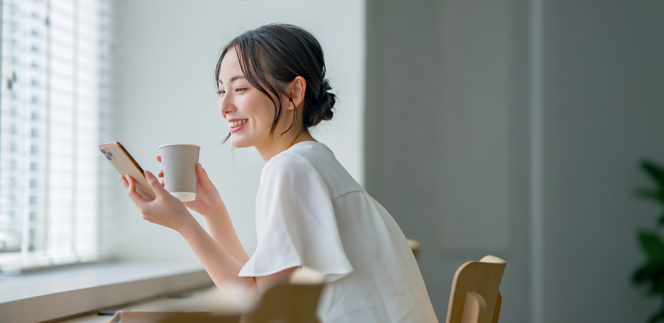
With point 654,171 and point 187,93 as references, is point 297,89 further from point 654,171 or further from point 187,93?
point 654,171

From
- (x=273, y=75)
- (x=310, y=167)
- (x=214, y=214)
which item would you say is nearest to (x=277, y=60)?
(x=273, y=75)

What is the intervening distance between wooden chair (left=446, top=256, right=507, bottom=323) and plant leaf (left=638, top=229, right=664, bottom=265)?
169 cm

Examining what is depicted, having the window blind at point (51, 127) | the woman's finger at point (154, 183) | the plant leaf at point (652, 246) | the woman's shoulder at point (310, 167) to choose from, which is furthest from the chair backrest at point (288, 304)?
Result: the plant leaf at point (652, 246)

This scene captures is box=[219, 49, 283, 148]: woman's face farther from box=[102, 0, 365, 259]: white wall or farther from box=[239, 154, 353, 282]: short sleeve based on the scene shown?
box=[102, 0, 365, 259]: white wall

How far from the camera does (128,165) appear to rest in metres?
0.81

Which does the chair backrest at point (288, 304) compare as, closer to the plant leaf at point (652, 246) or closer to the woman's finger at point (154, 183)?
the woman's finger at point (154, 183)

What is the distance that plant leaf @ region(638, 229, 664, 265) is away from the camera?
2.06 metres

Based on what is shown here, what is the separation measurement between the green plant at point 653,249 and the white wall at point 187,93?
1387 mm

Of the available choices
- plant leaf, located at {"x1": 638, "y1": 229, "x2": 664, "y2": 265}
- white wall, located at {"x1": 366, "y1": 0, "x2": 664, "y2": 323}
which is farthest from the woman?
plant leaf, located at {"x1": 638, "y1": 229, "x2": 664, "y2": 265}

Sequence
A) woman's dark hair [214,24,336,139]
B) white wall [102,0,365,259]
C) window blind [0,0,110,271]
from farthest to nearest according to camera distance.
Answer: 1. white wall [102,0,365,259]
2. window blind [0,0,110,271]
3. woman's dark hair [214,24,336,139]

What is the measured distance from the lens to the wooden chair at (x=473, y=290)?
0.74m

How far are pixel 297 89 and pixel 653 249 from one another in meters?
1.93

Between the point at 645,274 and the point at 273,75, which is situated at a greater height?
the point at 273,75

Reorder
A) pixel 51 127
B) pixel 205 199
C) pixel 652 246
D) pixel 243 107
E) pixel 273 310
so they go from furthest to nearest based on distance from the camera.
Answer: pixel 652 246 → pixel 51 127 → pixel 205 199 → pixel 243 107 → pixel 273 310
